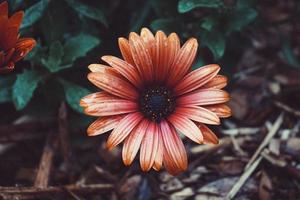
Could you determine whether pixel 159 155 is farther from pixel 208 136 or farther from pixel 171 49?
pixel 171 49

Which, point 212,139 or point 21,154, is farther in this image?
point 21,154

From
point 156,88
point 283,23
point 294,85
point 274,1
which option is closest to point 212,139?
point 156,88

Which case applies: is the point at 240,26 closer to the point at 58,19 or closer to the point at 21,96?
the point at 58,19

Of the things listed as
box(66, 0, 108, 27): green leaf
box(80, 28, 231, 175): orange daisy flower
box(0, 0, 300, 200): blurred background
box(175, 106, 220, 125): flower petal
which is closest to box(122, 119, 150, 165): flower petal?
box(80, 28, 231, 175): orange daisy flower

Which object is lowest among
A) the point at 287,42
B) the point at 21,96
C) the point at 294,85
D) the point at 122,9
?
the point at 294,85

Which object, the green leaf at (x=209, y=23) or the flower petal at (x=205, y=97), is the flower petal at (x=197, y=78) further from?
the green leaf at (x=209, y=23)

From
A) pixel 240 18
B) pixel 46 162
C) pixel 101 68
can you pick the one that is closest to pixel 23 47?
pixel 101 68

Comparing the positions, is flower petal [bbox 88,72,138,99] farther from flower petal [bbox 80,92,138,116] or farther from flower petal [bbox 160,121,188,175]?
flower petal [bbox 160,121,188,175]
